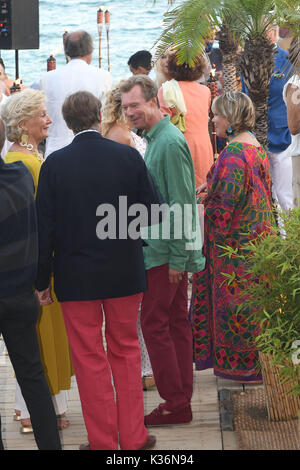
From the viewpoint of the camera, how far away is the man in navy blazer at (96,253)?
3588 mm

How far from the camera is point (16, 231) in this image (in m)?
3.41

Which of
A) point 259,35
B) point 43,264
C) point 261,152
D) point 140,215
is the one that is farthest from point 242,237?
point 259,35

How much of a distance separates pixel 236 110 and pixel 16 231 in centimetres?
188

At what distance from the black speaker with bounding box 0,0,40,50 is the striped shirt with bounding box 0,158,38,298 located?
6.09 meters

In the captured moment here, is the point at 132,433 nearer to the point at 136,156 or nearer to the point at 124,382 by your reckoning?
the point at 124,382

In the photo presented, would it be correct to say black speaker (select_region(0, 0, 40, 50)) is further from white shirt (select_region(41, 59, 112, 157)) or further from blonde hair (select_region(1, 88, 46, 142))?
blonde hair (select_region(1, 88, 46, 142))

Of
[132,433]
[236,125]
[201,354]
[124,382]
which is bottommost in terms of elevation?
[201,354]

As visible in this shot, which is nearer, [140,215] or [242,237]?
[140,215]

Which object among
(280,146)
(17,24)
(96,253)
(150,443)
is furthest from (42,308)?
(17,24)

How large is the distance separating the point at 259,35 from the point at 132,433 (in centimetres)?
389

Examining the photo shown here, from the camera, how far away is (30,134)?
433 cm

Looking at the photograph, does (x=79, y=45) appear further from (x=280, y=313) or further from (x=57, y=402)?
(x=280, y=313)

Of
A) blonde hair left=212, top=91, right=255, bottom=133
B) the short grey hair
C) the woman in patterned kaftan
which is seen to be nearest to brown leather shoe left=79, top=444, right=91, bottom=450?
the woman in patterned kaftan

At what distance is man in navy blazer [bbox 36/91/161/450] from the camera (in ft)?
11.8
